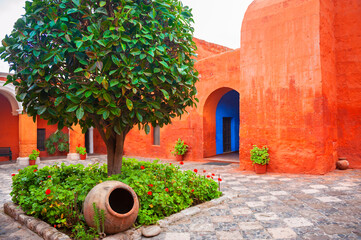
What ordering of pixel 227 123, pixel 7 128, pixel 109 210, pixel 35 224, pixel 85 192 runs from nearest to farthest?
pixel 109 210 < pixel 35 224 < pixel 85 192 < pixel 227 123 < pixel 7 128

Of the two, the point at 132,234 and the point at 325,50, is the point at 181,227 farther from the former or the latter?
the point at 325,50

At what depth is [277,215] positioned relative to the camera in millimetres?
3943

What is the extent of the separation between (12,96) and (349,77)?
45.4 feet

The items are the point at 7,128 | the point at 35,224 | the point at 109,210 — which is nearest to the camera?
the point at 109,210

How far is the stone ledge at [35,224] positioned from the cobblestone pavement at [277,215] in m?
0.10

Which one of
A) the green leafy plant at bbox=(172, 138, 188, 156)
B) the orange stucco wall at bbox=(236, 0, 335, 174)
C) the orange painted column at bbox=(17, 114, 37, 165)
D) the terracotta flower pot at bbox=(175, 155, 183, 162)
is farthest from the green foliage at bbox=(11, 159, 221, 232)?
the orange painted column at bbox=(17, 114, 37, 165)

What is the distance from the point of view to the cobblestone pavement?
3.29 meters

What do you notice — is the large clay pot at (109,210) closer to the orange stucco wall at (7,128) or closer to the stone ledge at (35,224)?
the stone ledge at (35,224)

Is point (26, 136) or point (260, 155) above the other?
point (26, 136)

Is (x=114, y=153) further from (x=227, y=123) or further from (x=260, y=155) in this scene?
(x=227, y=123)

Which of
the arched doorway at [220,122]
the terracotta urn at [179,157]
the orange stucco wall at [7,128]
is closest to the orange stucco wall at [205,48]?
the arched doorway at [220,122]

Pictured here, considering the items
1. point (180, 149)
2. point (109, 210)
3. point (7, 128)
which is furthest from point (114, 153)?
point (7, 128)

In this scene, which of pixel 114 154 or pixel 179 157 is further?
pixel 179 157

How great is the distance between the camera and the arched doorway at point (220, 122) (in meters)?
10.6
